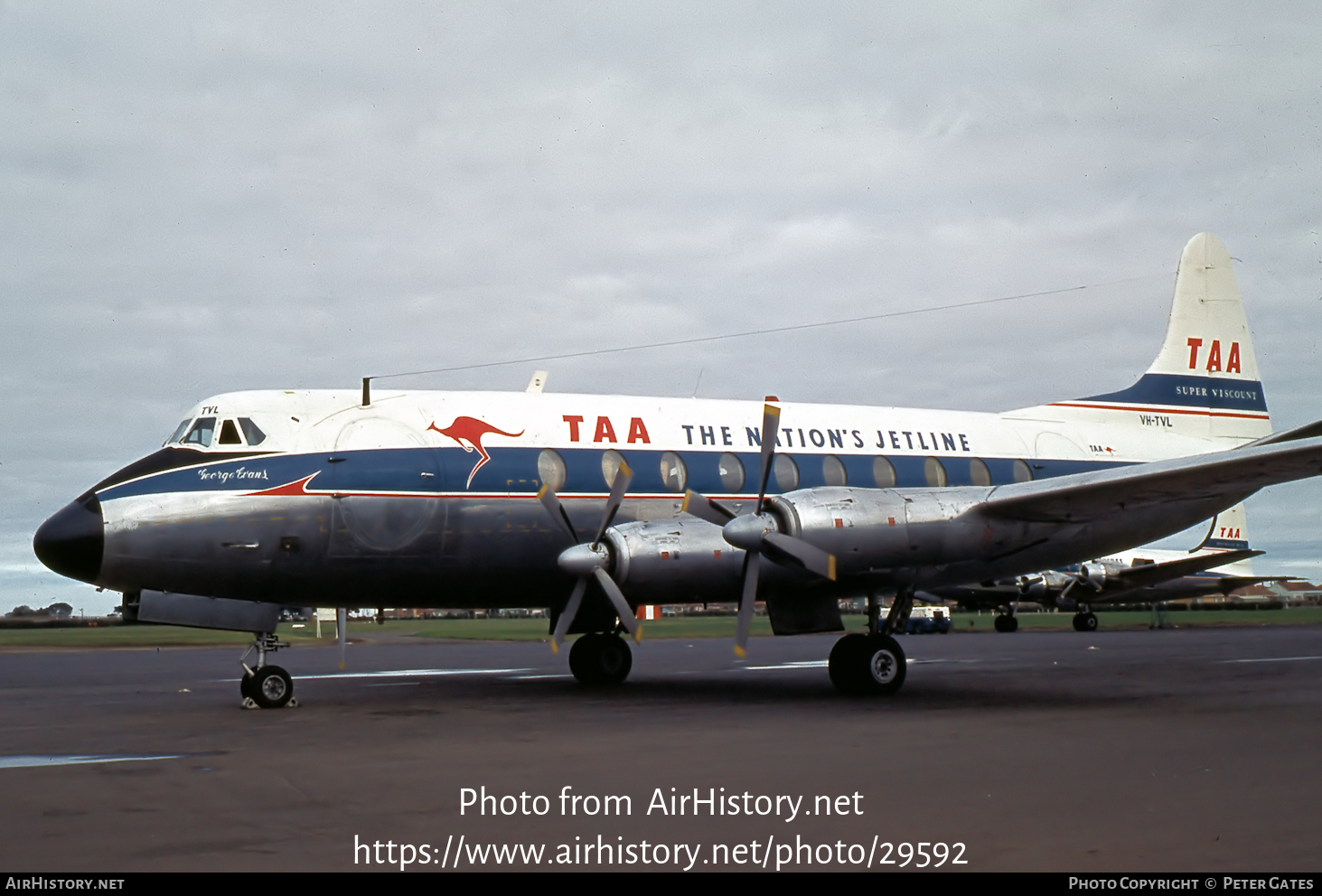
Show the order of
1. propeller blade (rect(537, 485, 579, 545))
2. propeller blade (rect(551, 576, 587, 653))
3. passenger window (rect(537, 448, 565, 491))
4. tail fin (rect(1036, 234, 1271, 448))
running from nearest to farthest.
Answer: propeller blade (rect(551, 576, 587, 653)) < propeller blade (rect(537, 485, 579, 545)) < passenger window (rect(537, 448, 565, 491)) < tail fin (rect(1036, 234, 1271, 448))

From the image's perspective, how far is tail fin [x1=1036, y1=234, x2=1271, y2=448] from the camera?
2383 cm

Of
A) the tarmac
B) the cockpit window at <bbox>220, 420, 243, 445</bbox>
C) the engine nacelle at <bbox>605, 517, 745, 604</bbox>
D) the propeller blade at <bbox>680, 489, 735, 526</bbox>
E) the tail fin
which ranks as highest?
the tail fin

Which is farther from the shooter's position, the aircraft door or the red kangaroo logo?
the red kangaroo logo

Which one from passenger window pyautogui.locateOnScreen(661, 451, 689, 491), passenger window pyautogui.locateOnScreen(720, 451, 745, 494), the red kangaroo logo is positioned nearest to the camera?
the red kangaroo logo

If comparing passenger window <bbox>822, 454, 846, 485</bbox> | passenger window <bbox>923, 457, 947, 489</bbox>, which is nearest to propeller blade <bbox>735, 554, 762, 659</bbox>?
passenger window <bbox>822, 454, 846, 485</bbox>

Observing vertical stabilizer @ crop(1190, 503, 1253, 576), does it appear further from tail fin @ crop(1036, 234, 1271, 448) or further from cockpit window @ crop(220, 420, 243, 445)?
cockpit window @ crop(220, 420, 243, 445)

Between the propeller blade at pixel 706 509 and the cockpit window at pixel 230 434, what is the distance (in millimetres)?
6458

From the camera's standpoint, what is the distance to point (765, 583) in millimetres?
16609

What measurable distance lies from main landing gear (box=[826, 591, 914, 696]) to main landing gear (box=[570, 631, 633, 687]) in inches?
176

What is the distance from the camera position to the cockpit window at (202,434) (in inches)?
649

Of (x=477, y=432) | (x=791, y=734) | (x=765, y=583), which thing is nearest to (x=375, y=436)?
(x=477, y=432)

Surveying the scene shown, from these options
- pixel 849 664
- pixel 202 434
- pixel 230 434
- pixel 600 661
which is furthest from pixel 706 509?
pixel 202 434

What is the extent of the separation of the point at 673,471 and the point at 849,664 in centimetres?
416
